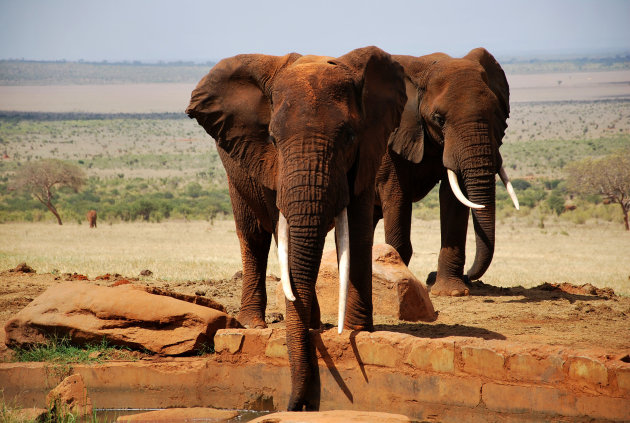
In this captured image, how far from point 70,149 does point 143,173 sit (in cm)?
2074

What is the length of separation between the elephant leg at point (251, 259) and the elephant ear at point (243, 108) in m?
1.46

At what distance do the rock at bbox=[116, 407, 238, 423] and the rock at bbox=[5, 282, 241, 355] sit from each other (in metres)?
1.07

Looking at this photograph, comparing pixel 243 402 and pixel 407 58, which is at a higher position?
pixel 407 58

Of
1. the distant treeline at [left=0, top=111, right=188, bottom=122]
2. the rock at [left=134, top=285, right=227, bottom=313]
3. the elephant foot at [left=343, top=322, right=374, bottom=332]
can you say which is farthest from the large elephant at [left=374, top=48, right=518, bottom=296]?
the distant treeline at [left=0, top=111, right=188, bottom=122]

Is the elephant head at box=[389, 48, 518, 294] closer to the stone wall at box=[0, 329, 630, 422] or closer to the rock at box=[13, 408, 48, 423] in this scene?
the stone wall at box=[0, 329, 630, 422]

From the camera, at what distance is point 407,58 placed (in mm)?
12562

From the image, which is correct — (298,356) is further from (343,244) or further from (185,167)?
(185,167)

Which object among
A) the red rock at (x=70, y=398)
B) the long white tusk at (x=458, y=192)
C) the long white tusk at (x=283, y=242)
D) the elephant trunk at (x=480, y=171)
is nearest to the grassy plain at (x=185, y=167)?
the elephant trunk at (x=480, y=171)

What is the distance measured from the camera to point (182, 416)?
745 centimetres

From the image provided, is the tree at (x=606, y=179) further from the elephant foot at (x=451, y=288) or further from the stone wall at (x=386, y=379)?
the stone wall at (x=386, y=379)

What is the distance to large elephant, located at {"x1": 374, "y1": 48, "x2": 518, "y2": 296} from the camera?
1138 centimetres

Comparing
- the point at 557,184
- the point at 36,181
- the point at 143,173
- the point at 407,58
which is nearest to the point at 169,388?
the point at 407,58

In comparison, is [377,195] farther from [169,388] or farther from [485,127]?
[169,388]

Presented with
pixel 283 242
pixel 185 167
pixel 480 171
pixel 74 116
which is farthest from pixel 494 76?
pixel 74 116
